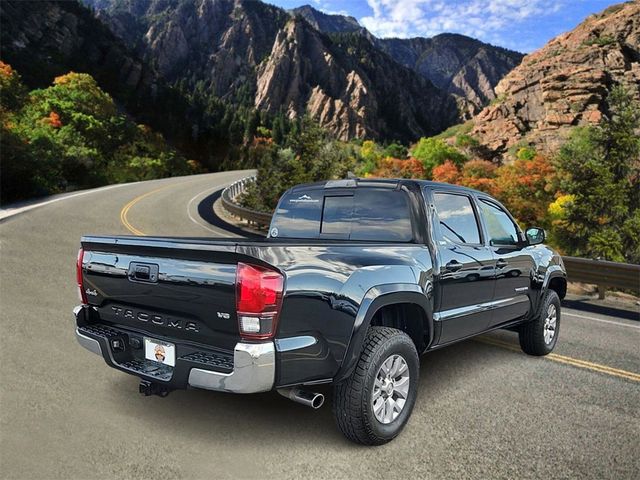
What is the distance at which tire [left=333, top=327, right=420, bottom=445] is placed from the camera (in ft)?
10.1

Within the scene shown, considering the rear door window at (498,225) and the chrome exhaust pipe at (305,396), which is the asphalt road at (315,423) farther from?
the rear door window at (498,225)

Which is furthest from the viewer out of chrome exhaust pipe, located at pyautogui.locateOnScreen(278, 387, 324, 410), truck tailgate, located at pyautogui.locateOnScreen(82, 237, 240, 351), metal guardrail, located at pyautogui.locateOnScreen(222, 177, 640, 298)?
metal guardrail, located at pyautogui.locateOnScreen(222, 177, 640, 298)

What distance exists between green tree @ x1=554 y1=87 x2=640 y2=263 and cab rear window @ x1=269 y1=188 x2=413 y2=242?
917 inches

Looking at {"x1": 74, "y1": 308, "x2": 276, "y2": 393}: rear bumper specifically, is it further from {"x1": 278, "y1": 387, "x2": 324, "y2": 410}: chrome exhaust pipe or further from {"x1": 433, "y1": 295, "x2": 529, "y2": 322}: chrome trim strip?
{"x1": 433, "y1": 295, "x2": 529, "y2": 322}: chrome trim strip

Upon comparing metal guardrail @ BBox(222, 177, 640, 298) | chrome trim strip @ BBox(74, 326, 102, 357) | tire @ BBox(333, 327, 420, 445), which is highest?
chrome trim strip @ BBox(74, 326, 102, 357)

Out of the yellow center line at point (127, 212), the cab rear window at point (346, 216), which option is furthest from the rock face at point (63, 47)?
the cab rear window at point (346, 216)

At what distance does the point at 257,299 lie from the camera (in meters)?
2.62

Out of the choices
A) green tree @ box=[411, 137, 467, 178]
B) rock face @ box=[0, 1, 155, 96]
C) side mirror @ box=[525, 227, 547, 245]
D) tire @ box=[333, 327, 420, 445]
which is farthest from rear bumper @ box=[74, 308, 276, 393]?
rock face @ box=[0, 1, 155, 96]

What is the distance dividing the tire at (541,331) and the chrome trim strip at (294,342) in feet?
A: 11.3

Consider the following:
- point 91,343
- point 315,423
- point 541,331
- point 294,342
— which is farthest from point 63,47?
point 294,342

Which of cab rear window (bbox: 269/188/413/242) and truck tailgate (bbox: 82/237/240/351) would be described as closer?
truck tailgate (bbox: 82/237/240/351)

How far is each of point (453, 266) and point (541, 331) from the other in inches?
80.2

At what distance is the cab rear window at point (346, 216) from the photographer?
3875 mm

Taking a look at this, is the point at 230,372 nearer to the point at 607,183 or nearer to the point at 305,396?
the point at 305,396
